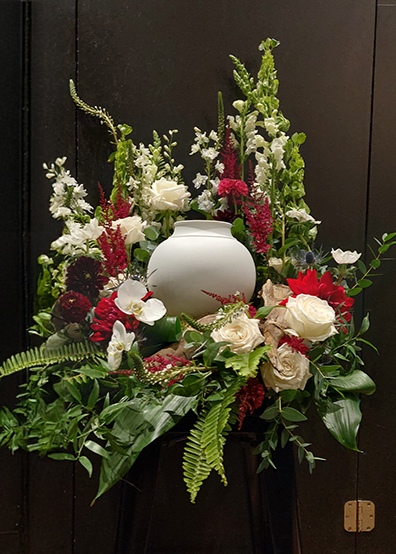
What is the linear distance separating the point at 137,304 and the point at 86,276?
0.13 meters

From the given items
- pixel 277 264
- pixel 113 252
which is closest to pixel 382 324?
pixel 277 264

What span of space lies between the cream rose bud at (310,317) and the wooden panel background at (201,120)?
588 mm

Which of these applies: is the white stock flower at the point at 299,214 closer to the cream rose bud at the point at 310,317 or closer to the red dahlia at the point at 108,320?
the cream rose bud at the point at 310,317

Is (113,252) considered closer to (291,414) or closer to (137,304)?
(137,304)

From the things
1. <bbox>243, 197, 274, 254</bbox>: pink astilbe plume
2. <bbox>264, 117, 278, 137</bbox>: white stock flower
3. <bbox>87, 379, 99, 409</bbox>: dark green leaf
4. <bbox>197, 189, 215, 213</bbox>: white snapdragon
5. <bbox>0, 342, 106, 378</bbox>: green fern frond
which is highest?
<bbox>264, 117, 278, 137</bbox>: white stock flower

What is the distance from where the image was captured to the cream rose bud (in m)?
0.81

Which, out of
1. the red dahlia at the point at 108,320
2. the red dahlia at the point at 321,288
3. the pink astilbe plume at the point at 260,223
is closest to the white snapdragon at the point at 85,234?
the red dahlia at the point at 108,320

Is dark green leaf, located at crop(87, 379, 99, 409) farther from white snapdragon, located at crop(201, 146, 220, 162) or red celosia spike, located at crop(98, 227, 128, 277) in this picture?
white snapdragon, located at crop(201, 146, 220, 162)

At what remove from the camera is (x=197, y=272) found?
0.96 m

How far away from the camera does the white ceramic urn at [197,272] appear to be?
37.9 inches

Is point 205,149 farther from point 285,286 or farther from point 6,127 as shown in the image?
point 6,127

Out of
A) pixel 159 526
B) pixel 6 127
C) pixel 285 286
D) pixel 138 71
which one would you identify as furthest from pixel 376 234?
pixel 6 127

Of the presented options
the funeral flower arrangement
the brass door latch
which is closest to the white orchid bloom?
the funeral flower arrangement

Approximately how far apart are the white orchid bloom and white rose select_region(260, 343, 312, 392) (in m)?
0.22
